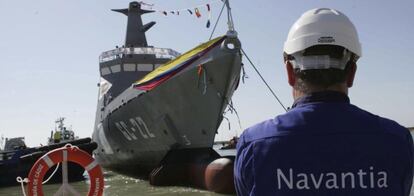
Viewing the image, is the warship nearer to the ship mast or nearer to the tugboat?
the tugboat

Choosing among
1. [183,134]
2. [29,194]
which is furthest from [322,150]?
[183,134]

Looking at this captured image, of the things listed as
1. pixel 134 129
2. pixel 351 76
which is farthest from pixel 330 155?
pixel 134 129

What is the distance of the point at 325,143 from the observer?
1.28 m

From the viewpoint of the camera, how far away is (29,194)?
6.75m

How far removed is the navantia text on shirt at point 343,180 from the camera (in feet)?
4.12

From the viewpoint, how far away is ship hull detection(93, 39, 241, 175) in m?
12.7

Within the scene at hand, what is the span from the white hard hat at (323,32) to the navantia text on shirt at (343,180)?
38 centimetres

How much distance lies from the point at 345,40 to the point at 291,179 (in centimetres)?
46

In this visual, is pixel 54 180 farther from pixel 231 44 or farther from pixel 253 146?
pixel 253 146

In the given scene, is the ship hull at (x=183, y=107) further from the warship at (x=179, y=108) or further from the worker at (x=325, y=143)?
the worker at (x=325, y=143)

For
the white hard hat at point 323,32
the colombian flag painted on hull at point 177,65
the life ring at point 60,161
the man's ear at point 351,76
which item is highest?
the colombian flag painted on hull at point 177,65

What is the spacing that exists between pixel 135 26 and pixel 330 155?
75.8 ft

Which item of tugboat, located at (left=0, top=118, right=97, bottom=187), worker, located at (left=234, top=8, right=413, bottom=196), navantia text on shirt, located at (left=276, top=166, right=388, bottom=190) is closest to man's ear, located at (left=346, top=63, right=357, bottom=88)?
worker, located at (left=234, top=8, right=413, bottom=196)

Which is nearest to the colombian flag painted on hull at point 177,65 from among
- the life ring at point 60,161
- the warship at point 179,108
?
the warship at point 179,108
